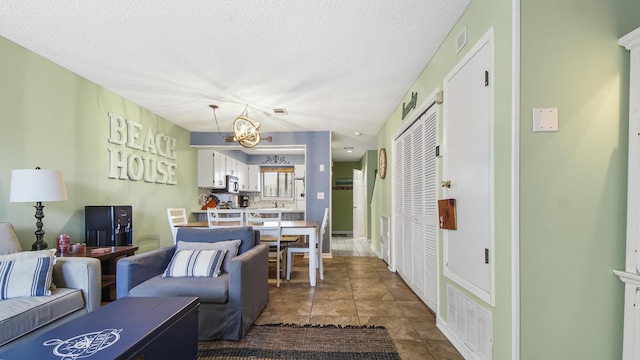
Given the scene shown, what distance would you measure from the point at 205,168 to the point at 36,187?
3614 mm

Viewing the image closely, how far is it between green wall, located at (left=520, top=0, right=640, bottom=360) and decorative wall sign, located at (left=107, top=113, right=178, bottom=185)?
13.8 ft

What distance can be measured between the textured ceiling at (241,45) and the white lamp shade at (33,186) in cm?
113

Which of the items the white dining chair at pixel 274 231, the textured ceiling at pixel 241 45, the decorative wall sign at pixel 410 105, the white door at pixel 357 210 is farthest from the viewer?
the white door at pixel 357 210

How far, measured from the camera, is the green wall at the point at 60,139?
8.13ft

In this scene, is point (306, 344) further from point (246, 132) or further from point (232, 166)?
point (232, 166)

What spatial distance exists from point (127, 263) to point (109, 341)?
43.7 inches

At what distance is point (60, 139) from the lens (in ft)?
9.62

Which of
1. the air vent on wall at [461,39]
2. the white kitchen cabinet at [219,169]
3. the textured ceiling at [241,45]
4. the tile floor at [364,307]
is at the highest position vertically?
the textured ceiling at [241,45]

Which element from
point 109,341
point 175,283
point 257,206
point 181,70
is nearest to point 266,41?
point 181,70

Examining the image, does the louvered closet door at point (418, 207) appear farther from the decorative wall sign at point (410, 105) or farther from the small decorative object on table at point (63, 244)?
the small decorative object on table at point (63, 244)

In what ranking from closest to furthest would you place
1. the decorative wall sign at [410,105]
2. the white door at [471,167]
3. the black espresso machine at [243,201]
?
the white door at [471,167] → the decorative wall sign at [410,105] → the black espresso machine at [243,201]

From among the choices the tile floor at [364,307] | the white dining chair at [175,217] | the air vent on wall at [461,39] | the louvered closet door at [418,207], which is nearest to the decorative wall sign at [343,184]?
the tile floor at [364,307]

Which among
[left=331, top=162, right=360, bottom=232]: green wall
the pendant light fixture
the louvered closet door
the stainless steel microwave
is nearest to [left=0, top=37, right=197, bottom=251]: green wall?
the pendant light fixture

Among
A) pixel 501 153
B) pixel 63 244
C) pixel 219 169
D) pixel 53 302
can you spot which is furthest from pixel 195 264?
pixel 219 169
